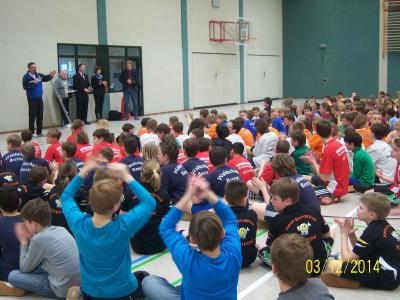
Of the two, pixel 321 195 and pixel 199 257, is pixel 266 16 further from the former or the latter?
pixel 199 257

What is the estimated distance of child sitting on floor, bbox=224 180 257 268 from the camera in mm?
3922

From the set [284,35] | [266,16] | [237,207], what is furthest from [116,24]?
[237,207]

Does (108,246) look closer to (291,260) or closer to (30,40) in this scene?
(291,260)

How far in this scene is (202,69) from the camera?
2022cm

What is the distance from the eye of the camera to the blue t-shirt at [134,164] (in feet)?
18.7

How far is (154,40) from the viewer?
17641 mm

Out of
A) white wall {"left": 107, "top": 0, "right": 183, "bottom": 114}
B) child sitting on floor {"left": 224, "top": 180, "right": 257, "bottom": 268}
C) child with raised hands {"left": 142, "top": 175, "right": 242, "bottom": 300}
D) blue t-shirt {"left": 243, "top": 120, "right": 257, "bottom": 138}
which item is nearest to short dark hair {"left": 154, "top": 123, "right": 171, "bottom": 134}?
blue t-shirt {"left": 243, "top": 120, "right": 257, "bottom": 138}

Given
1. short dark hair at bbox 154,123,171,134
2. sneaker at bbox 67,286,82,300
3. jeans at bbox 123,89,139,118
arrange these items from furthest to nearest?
1. jeans at bbox 123,89,139,118
2. short dark hair at bbox 154,123,171,134
3. sneaker at bbox 67,286,82,300

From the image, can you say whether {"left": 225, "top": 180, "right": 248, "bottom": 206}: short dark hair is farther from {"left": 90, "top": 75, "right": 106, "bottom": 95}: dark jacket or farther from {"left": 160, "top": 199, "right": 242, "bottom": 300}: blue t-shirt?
{"left": 90, "top": 75, "right": 106, "bottom": 95}: dark jacket

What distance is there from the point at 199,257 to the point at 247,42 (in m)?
20.6

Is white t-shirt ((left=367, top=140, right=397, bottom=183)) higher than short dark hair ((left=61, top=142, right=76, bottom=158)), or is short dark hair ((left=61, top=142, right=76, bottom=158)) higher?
short dark hair ((left=61, top=142, right=76, bottom=158))

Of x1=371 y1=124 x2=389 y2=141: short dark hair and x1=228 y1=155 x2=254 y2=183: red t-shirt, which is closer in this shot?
x1=228 y1=155 x2=254 y2=183: red t-shirt

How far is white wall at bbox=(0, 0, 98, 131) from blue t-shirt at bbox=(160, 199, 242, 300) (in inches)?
449

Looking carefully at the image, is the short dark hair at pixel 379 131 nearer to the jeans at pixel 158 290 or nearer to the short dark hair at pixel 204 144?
the short dark hair at pixel 204 144
